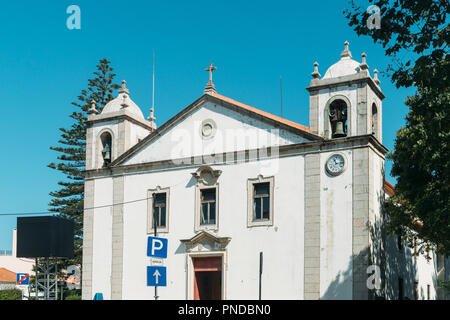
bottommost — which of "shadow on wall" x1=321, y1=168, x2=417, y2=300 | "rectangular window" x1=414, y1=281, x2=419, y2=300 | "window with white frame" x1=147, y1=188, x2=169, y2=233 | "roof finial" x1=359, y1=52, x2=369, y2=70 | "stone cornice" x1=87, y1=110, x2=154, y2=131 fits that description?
"rectangular window" x1=414, y1=281, x2=419, y2=300

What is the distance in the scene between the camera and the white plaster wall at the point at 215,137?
899 inches

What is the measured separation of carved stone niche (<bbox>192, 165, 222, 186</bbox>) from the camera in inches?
924

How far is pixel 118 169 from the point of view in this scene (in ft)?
86.0

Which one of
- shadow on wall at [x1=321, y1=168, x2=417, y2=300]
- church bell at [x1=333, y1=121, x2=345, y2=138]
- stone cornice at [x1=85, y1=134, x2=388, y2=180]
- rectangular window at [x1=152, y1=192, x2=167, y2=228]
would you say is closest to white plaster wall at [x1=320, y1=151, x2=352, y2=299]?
shadow on wall at [x1=321, y1=168, x2=417, y2=300]

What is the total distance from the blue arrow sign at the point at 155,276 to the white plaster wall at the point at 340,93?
9.62 metres

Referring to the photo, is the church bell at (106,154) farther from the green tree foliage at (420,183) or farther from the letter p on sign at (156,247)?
the green tree foliage at (420,183)

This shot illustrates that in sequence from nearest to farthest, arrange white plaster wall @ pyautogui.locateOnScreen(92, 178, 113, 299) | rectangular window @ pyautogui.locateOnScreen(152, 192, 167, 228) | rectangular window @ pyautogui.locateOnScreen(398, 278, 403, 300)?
rectangular window @ pyautogui.locateOnScreen(398, 278, 403, 300)
rectangular window @ pyautogui.locateOnScreen(152, 192, 167, 228)
white plaster wall @ pyautogui.locateOnScreen(92, 178, 113, 299)

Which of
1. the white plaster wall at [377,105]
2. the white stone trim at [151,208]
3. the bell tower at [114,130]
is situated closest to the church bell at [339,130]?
the white plaster wall at [377,105]

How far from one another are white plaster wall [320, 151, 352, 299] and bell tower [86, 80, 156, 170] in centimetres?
1008

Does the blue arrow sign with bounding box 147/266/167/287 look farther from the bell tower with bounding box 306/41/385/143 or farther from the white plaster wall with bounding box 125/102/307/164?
the bell tower with bounding box 306/41/385/143

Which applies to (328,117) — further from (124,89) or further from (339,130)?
(124,89)

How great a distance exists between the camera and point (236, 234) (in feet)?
73.9
